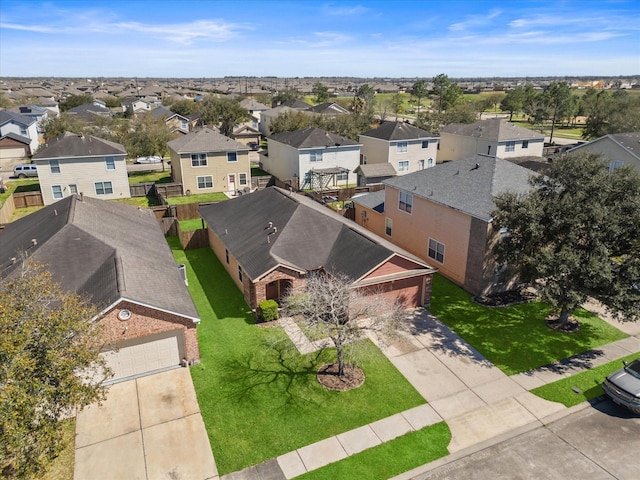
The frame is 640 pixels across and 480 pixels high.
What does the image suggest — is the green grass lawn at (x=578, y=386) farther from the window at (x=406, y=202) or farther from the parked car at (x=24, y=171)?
the parked car at (x=24, y=171)

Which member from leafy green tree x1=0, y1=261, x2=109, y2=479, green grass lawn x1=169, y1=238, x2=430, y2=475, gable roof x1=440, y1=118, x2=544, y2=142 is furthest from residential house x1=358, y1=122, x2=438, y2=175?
leafy green tree x1=0, y1=261, x2=109, y2=479

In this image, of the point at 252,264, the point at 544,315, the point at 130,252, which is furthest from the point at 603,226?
the point at 130,252

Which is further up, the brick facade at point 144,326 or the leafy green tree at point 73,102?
the leafy green tree at point 73,102

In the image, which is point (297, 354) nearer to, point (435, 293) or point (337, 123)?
point (435, 293)

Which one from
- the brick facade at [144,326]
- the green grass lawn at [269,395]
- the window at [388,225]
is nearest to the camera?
the green grass lawn at [269,395]

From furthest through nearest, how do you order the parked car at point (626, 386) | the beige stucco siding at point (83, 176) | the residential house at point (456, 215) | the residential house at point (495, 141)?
the residential house at point (495, 141)
the beige stucco siding at point (83, 176)
the residential house at point (456, 215)
the parked car at point (626, 386)

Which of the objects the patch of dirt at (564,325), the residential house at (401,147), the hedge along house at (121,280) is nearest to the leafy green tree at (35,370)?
the hedge along house at (121,280)
